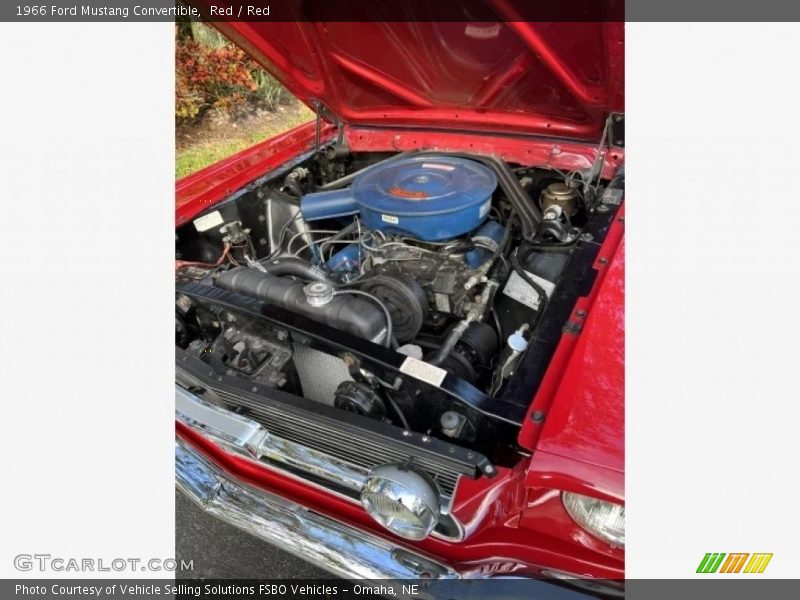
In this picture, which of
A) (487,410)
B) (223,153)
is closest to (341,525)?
(487,410)

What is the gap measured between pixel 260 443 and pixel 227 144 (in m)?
4.16

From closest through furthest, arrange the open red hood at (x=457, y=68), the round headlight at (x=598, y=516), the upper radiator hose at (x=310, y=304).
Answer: the round headlight at (x=598, y=516) < the upper radiator hose at (x=310, y=304) < the open red hood at (x=457, y=68)

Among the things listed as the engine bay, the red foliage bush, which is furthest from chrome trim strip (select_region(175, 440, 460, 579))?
the red foliage bush

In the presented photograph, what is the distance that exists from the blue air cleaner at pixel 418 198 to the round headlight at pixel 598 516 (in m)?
1.00

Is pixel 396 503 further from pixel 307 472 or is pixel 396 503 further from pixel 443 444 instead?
pixel 307 472

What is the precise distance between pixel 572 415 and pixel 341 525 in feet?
2.08

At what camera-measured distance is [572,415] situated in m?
1.08

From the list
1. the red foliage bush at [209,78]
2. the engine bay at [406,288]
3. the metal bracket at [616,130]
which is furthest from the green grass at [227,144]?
the metal bracket at [616,130]

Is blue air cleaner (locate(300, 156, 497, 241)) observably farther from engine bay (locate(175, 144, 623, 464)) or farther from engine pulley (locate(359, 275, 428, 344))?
engine pulley (locate(359, 275, 428, 344))

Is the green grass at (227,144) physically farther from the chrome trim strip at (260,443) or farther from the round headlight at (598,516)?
the round headlight at (598,516)

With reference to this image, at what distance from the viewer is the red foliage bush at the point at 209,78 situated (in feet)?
14.2

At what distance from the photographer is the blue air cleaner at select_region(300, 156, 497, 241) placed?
6.01ft
